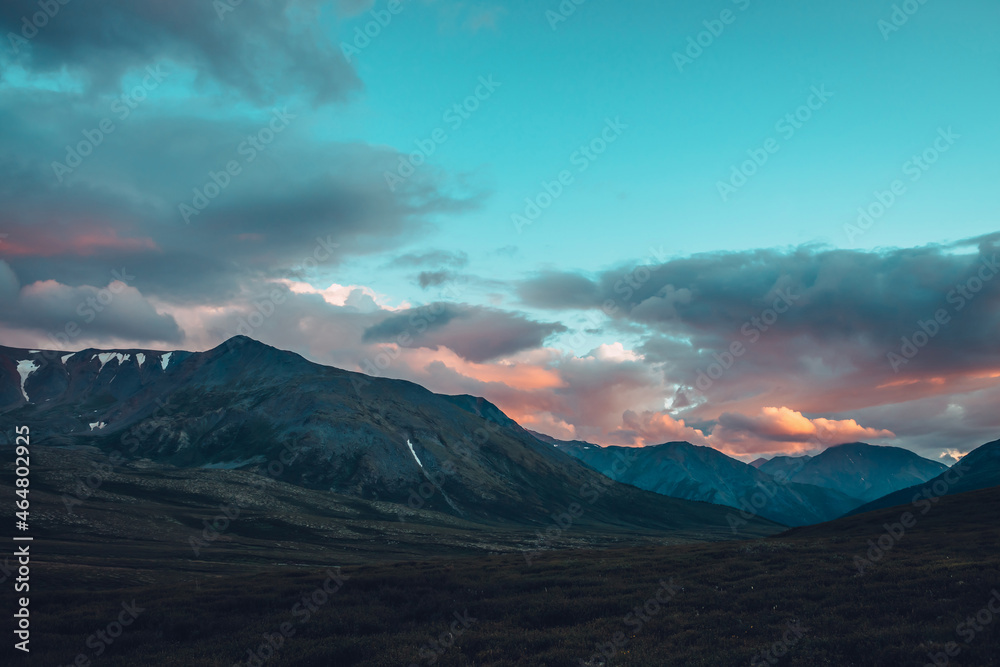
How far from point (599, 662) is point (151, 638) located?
22543 millimetres

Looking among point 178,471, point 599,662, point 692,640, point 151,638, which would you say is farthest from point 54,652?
point 178,471

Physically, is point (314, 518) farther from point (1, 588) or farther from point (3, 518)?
point (1, 588)

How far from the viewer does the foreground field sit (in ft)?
75.8

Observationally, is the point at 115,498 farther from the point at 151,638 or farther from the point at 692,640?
the point at 692,640

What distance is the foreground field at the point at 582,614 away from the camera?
23.1 m

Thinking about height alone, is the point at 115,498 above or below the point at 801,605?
below

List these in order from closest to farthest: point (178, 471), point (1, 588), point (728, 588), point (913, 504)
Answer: point (728, 588) → point (1, 588) → point (913, 504) → point (178, 471)

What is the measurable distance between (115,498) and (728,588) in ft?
470

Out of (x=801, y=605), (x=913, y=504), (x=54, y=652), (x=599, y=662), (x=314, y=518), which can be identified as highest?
(x=913, y=504)

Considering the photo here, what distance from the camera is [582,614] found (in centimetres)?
3130

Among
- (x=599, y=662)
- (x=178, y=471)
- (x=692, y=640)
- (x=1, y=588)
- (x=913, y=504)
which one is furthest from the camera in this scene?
(x=178, y=471)

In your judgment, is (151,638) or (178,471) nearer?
(151,638)

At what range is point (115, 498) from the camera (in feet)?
436

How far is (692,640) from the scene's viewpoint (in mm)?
24906
